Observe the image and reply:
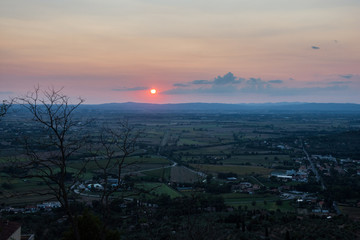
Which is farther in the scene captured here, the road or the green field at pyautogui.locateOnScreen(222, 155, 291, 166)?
the green field at pyautogui.locateOnScreen(222, 155, 291, 166)

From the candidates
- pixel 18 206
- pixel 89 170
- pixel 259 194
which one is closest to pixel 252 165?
pixel 259 194

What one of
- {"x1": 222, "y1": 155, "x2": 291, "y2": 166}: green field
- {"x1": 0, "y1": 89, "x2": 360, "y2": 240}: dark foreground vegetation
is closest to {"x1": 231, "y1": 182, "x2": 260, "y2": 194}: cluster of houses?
{"x1": 0, "y1": 89, "x2": 360, "y2": 240}: dark foreground vegetation

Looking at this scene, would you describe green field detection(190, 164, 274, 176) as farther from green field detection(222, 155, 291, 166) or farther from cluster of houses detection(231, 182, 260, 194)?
cluster of houses detection(231, 182, 260, 194)

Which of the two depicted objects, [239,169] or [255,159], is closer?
[239,169]

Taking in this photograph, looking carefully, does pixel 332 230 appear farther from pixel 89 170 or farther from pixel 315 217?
pixel 89 170

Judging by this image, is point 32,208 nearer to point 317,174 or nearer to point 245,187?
point 245,187

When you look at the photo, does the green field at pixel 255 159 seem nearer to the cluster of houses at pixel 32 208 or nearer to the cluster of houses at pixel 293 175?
the cluster of houses at pixel 293 175

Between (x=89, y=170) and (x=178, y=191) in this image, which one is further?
(x=89, y=170)

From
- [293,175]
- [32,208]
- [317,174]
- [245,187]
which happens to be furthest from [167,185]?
[317,174]
